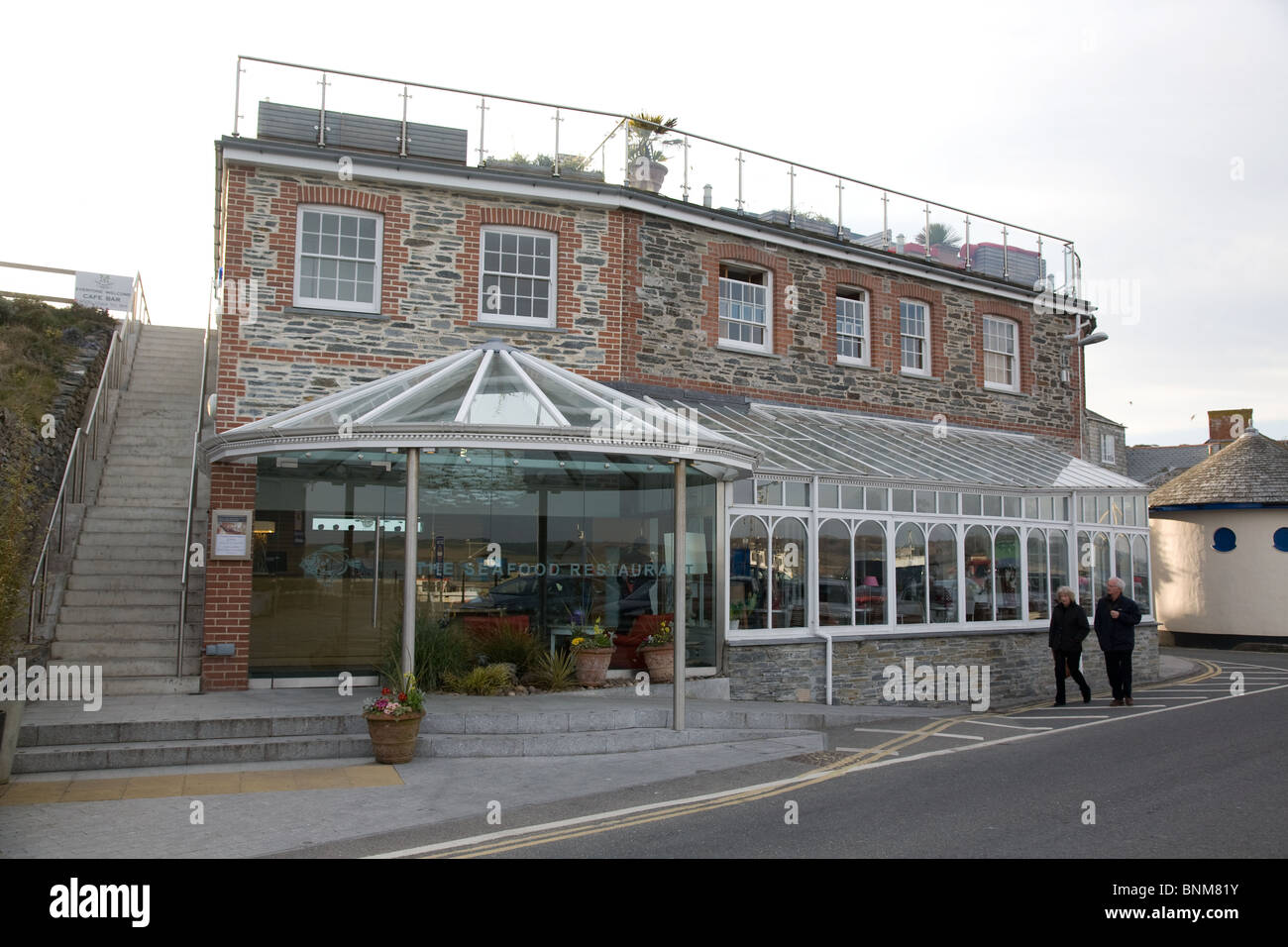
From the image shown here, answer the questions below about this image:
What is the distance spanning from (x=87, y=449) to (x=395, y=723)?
8194 millimetres

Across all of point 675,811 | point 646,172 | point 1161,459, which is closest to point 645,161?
point 646,172

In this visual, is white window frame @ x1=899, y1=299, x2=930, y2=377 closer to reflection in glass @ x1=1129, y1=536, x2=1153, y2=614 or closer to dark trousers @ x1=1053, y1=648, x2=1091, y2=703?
reflection in glass @ x1=1129, y1=536, x2=1153, y2=614

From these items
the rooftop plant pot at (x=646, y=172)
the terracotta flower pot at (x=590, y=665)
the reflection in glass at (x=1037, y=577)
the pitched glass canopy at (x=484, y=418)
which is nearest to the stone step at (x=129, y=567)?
the pitched glass canopy at (x=484, y=418)

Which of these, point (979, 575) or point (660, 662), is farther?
point (979, 575)

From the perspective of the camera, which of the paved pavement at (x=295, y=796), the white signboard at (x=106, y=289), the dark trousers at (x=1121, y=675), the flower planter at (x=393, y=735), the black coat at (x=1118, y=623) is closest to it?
the paved pavement at (x=295, y=796)

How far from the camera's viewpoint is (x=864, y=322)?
18000 mm

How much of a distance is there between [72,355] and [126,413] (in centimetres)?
257

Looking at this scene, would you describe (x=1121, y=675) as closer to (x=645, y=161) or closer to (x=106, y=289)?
(x=645, y=161)

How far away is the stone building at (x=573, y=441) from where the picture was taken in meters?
11.9

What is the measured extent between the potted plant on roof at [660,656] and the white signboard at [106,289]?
1457 cm

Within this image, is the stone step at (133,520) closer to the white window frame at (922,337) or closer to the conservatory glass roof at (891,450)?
the conservatory glass roof at (891,450)

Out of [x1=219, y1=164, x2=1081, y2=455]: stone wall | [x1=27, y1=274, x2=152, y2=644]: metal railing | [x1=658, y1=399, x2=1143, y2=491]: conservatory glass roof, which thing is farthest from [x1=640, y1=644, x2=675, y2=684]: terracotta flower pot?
[x1=27, y1=274, x2=152, y2=644]: metal railing

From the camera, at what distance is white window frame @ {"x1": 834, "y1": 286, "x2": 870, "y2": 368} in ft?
57.8
